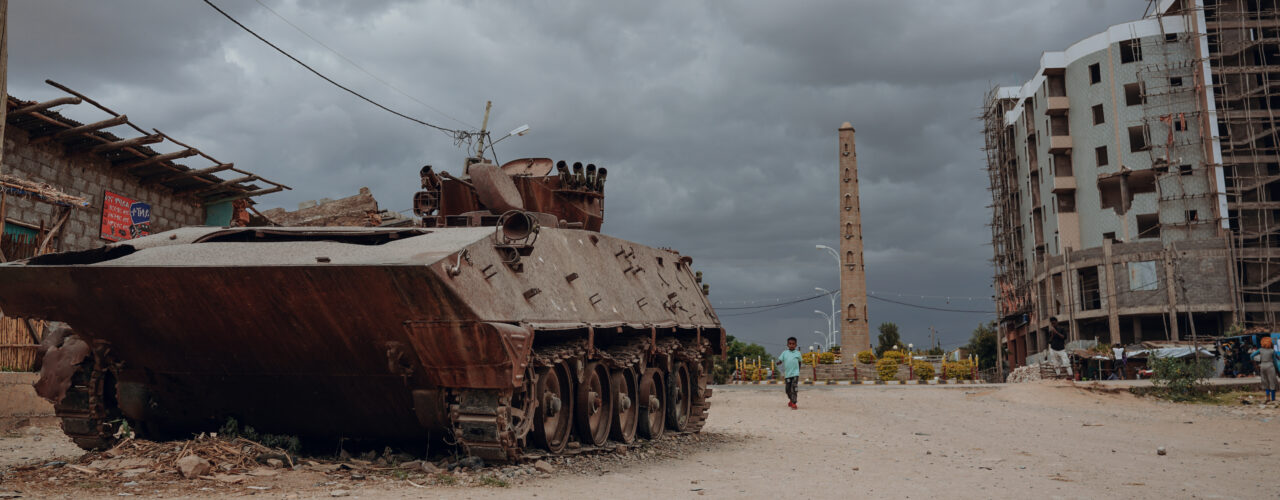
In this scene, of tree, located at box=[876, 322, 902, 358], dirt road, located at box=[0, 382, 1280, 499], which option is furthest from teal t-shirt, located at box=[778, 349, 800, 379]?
tree, located at box=[876, 322, 902, 358]

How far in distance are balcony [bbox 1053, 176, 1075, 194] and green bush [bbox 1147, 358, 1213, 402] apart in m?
27.2

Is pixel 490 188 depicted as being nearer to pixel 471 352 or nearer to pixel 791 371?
pixel 471 352

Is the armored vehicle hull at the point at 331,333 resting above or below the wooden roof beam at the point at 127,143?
below

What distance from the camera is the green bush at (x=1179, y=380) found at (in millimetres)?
21312

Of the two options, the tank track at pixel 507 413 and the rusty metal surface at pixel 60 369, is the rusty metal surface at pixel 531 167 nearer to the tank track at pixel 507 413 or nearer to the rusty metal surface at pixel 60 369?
the tank track at pixel 507 413

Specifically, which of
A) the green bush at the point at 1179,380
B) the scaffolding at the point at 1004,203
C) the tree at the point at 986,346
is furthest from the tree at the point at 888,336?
the green bush at the point at 1179,380

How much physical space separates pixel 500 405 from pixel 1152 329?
4291cm

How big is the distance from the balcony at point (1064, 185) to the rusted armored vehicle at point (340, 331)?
41.7 m

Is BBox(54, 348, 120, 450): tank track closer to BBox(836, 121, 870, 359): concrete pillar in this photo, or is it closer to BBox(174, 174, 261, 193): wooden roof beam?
BBox(174, 174, 261, 193): wooden roof beam

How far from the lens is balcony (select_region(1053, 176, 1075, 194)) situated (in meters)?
47.7

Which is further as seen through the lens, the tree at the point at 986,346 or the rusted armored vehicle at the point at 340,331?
the tree at the point at 986,346

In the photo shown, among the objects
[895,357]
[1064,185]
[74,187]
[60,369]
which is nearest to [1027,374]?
[895,357]

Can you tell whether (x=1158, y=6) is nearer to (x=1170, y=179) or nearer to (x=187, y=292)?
(x=1170, y=179)

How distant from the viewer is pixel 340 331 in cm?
820
